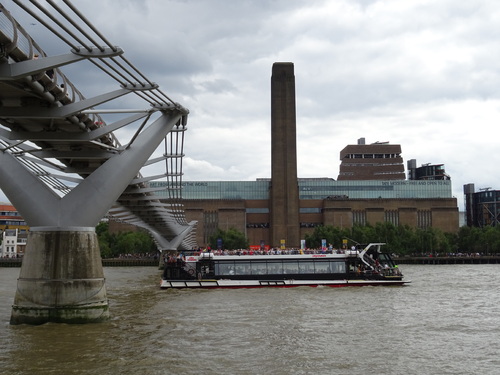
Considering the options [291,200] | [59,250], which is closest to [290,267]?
[59,250]

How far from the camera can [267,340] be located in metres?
20.8

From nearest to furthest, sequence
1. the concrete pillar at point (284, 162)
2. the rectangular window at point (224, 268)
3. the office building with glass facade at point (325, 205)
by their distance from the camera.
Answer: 1. the rectangular window at point (224, 268)
2. the concrete pillar at point (284, 162)
3. the office building with glass facade at point (325, 205)

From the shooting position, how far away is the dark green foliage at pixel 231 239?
115 m

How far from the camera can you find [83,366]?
16.7 m

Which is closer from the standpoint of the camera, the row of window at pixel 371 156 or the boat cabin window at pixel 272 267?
the boat cabin window at pixel 272 267

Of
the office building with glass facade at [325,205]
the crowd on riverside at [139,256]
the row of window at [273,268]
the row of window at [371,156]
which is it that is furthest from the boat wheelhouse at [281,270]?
the row of window at [371,156]

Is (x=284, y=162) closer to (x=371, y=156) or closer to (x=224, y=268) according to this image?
(x=371, y=156)

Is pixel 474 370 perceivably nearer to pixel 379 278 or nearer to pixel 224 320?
pixel 224 320

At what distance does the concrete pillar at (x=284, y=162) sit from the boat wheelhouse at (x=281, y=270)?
258ft

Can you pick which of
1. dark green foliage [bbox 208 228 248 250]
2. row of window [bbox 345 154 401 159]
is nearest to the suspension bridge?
dark green foliage [bbox 208 228 248 250]

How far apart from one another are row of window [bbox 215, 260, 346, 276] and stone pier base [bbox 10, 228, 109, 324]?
75.9 ft

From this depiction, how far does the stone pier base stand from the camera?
848 inches

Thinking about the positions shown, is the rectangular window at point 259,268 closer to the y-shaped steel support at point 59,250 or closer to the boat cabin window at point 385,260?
the boat cabin window at point 385,260

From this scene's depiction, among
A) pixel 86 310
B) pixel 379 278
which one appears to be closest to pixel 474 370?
pixel 86 310
